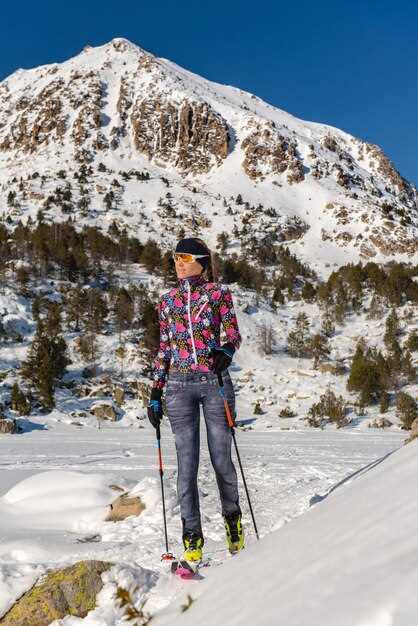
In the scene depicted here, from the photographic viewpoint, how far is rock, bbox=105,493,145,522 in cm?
482

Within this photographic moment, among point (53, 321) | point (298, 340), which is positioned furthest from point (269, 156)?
point (53, 321)

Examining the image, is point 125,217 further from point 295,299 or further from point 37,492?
point 37,492

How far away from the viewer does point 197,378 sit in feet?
10.5

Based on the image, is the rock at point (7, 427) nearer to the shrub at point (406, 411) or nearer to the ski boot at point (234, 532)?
the shrub at point (406, 411)

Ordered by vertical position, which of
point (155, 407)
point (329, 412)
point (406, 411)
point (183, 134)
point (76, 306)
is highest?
point (183, 134)

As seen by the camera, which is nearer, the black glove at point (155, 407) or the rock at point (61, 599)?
the rock at point (61, 599)

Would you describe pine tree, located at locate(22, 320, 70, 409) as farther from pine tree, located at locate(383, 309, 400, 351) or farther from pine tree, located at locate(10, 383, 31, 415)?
pine tree, located at locate(383, 309, 400, 351)

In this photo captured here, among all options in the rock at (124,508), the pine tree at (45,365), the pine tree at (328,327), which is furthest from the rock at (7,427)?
the pine tree at (328,327)

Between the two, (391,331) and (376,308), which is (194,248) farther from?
(376,308)

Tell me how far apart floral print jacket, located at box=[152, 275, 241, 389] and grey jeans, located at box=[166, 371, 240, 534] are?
10 centimetres

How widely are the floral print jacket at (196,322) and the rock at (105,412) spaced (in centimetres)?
2171

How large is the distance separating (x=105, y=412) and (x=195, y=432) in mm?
22039

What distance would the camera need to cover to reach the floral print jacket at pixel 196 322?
10.5ft

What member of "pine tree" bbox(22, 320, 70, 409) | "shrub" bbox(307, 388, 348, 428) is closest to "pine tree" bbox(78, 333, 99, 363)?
"pine tree" bbox(22, 320, 70, 409)
